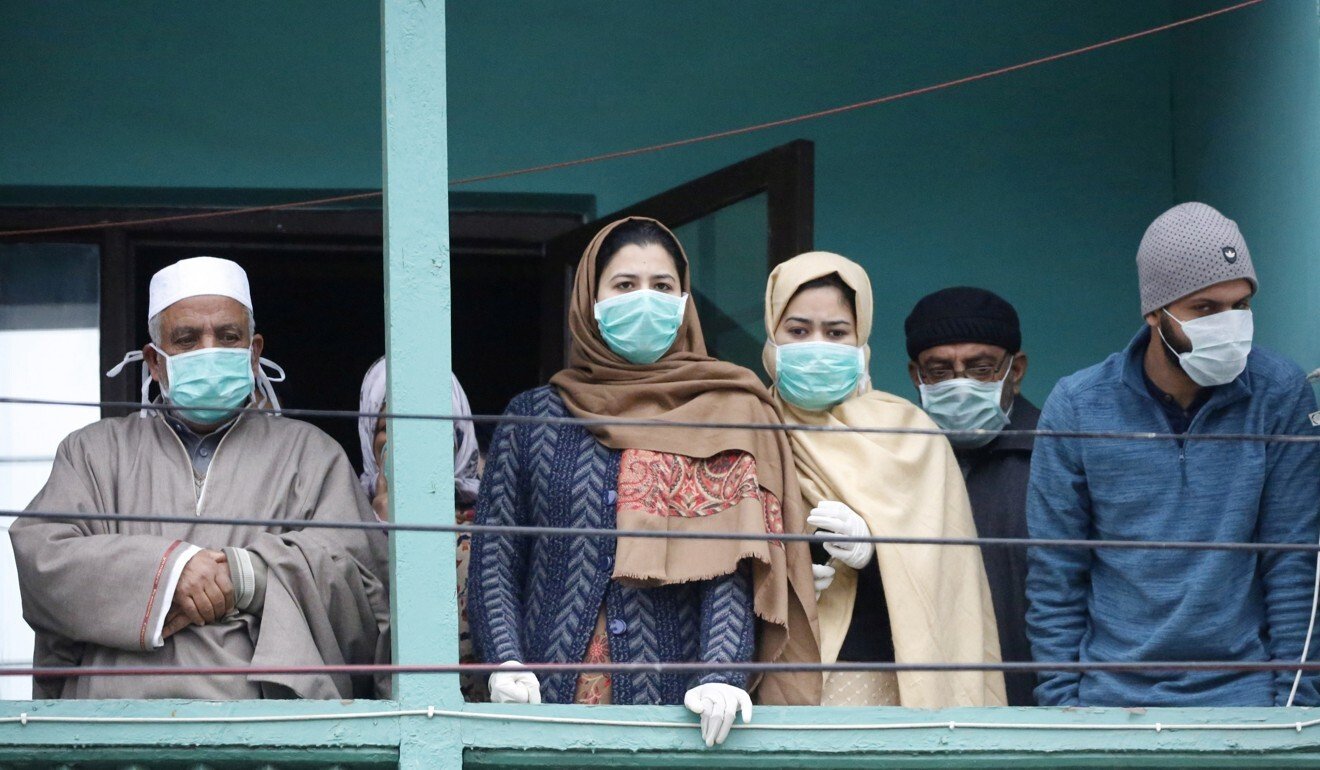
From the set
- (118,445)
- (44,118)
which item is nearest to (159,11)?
(44,118)

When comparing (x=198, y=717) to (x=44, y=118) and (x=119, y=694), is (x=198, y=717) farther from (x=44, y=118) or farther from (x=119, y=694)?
(x=44, y=118)

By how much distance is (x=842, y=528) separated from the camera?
3881 mm

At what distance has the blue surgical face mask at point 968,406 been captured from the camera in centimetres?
427

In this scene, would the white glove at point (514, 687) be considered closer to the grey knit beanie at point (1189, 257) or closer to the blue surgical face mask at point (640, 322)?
the blue surgical face mask at point (640, 322)

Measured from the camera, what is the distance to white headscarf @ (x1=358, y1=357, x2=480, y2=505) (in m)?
4.44

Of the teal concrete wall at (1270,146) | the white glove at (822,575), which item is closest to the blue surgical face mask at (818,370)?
the white glove at (822,575)

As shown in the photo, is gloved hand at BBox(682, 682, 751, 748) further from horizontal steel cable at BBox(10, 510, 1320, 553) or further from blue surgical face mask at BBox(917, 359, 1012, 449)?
blue surgical face mask at BBox(917, 359, 1012, 449)

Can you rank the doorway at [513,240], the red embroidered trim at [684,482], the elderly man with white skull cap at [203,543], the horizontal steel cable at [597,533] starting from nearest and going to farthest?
the horizontal steel cable at [597,533] < the elderly man with white skull cap at [203,543] < the red embroidered trim at [684,482] < the doorway at [513,240]

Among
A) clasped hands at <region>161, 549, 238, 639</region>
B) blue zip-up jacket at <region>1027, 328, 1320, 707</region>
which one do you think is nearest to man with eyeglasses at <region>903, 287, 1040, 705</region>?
blue zip-up jacket at <region>1027, 328, 1320, 707</region>

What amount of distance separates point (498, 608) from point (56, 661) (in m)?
0.87

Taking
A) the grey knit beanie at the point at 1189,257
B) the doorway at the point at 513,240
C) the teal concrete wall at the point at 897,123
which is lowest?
the grey knit beanie at the point at 1189,257

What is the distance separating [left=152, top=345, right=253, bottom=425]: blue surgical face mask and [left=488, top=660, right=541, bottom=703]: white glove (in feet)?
2.75

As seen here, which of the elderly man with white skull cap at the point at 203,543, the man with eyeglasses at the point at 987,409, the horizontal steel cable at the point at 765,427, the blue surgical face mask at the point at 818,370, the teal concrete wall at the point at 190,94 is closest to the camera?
the horizontal steel cable at the point at 765,427

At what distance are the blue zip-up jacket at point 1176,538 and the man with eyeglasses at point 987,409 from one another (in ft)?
0.82
